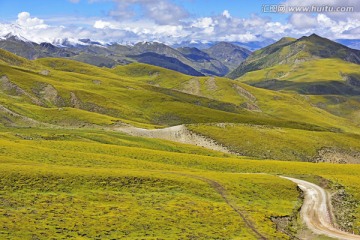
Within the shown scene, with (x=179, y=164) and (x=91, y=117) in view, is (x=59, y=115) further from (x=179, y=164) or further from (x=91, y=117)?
(x=179, y=164)

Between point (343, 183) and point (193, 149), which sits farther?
point (193, 149)

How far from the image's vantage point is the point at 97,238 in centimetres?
4619

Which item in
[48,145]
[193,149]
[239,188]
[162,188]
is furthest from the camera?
[193,149]

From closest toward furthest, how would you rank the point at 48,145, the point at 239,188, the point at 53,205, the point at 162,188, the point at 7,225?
the point at 7,225 < the point at 53,205 < the point at 162,188 < the point at 239,188 < the point at 48,145

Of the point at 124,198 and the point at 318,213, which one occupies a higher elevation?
the point at 124,198

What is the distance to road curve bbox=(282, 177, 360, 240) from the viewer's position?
55875 mm

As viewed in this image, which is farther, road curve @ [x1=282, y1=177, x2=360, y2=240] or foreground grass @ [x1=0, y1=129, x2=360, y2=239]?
road curve @ [x1=282, y1=177, x2=360, y2=240]

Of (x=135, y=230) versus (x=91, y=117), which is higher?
(x=91, y=117)

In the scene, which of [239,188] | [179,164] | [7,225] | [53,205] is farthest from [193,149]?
[7,225]

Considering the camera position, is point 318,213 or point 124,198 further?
point 318,213

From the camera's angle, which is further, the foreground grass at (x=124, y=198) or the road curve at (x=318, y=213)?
the road curve at (x=318, y=213)

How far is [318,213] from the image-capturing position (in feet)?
213

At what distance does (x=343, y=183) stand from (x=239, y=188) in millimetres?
25510

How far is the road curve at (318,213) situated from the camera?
55.9m
